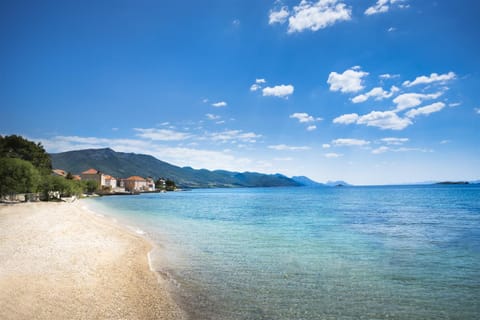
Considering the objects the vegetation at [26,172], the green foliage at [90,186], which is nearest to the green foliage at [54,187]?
the vegetation at [26,172]

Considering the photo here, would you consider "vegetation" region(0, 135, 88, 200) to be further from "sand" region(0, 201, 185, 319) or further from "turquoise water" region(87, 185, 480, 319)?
"turquoise water" region(87, 185, 480, 319)

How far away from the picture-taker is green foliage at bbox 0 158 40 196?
53.9m

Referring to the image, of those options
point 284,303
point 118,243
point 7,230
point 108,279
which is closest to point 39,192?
point 7,230

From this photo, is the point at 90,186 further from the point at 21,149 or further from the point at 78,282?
the point at 78,282

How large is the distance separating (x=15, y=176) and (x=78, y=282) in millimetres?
56297

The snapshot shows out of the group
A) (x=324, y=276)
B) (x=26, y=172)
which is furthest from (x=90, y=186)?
(x=324, y=276)

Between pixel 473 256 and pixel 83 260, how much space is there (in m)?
22.3

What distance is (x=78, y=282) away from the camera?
448 inches

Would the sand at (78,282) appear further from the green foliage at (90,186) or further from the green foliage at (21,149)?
the green foliage at (90,186)

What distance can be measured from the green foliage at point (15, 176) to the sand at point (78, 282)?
43.1m

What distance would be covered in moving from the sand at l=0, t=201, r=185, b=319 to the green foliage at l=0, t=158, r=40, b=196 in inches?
1697

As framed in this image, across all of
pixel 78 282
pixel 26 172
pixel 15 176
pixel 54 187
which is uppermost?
pixel 26 172

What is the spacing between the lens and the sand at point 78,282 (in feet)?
29.2

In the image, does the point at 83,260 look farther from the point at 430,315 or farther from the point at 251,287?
the point at 430,315
